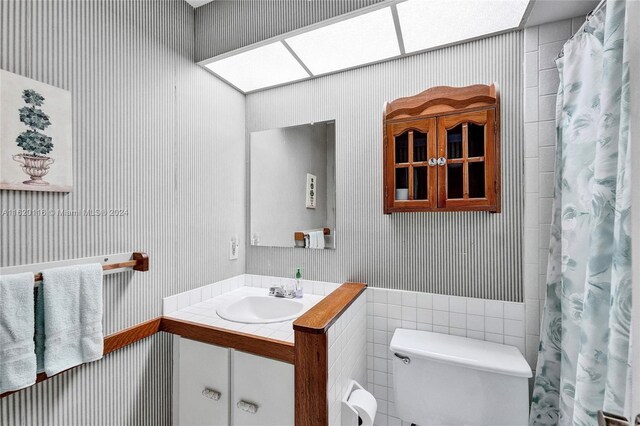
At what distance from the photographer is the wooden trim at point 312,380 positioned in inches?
39.9

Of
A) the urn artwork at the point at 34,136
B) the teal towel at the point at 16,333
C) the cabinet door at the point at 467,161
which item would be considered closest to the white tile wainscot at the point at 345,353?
the cabinet door at the point at 467,161

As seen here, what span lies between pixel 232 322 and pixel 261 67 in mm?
1450

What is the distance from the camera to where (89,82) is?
3.78 ft

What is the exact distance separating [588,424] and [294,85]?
2.00 metres

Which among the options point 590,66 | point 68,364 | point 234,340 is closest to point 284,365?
point 234,340

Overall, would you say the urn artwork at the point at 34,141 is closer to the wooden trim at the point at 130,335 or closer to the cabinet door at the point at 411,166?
the wooden trim at the point at 130,335

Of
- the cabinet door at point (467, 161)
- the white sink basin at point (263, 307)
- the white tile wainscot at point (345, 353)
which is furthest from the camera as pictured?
the white sink basin at point (263, 307)

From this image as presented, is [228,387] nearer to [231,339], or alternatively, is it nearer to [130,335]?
[231,339]

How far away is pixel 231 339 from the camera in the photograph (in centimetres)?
121

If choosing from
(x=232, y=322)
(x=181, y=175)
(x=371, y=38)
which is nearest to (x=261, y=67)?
(x=371, y=38)

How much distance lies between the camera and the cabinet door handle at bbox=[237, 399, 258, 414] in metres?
1.16

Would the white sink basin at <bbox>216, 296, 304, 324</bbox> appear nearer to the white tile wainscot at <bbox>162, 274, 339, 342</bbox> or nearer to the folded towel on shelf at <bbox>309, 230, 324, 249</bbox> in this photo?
the white tile wainscot at <bbox>162, 274, 339, 342</bbox>

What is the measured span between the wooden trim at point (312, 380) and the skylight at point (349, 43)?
4.57 feet

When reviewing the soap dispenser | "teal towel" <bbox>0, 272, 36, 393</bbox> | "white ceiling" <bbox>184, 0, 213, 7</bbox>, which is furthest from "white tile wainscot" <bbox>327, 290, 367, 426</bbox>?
"white ceiling" <bbox>184, 0, 213, 7</bbox>
